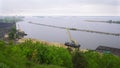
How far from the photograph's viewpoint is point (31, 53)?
2034cm

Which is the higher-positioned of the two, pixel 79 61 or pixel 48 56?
pixel 48 56

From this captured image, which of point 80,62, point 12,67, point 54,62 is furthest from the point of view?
point 80,62

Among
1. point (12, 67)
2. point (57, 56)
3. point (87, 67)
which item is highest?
point (12, 67)

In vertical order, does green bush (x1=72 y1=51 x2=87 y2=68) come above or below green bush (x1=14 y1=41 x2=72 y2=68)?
below

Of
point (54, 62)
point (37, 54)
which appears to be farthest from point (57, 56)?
point (37, 54)

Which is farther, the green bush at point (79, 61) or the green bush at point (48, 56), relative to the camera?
the green bush at point (79, 61)

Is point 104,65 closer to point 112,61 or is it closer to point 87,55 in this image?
point 112,61

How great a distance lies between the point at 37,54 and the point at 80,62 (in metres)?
4.45

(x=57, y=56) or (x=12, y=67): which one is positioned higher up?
(x=12, y=67)

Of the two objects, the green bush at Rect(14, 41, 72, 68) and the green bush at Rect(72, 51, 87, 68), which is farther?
the green bush at Rect(72, 51, 87, 68)

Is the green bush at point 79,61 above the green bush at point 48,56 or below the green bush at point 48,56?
below

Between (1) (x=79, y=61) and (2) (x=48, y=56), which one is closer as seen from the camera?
(2) (x=48, y=56)

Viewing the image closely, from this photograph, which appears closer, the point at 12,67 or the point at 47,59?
the point at 12,67

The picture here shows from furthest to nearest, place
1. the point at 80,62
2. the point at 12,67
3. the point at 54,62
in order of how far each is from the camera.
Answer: the point at 80,62, the point at 54,62, the point at 12,67
